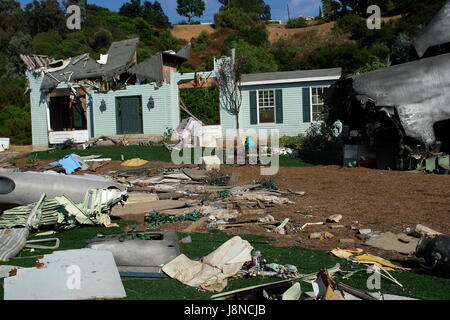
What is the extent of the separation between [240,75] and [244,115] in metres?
1.92

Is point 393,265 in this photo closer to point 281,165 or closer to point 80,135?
point 281,165

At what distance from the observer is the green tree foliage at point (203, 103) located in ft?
74.1

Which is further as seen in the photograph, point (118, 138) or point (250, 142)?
point (118, 138)

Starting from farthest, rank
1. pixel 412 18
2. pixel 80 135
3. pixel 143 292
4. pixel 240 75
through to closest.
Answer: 1. pixel 412 18
2. pixel 80 135
3. pixel 240 75
4. pixel 143 292

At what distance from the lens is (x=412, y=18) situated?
131 ft

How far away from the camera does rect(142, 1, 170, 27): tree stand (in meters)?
59.0

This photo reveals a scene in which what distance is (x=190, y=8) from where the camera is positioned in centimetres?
6825

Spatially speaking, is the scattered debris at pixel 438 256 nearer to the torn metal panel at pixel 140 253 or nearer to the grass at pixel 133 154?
the torn metal panel at pixel 140 253

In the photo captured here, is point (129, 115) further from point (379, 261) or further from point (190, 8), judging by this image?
point (190, 8)

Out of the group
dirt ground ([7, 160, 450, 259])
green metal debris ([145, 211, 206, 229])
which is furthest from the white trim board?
green metal debris ([145, 211, 206, 229])

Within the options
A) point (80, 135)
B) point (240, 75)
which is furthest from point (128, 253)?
point (80, 135)

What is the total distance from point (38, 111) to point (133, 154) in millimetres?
8152

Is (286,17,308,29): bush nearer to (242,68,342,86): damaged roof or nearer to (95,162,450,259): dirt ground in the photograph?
(242,68,342,86): damaged roof

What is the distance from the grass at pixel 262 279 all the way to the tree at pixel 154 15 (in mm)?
55381
